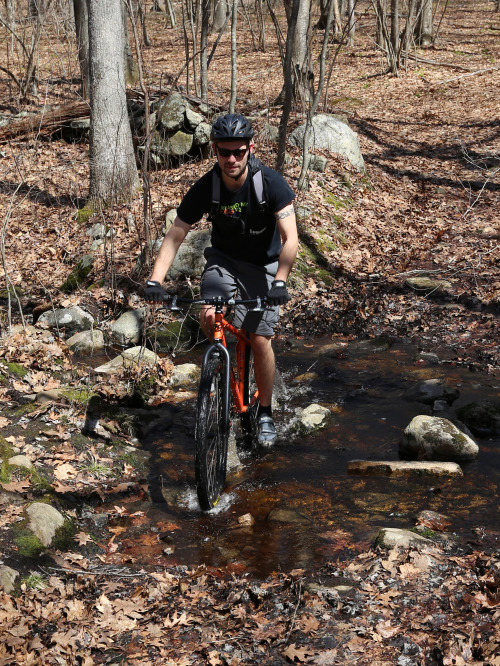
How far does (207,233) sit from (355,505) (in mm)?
6174

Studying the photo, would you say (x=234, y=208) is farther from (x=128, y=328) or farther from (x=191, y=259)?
(x=191, y=259)

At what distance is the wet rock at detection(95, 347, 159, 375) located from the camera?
292 inches

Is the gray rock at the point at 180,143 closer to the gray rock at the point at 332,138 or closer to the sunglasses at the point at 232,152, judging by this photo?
the gray rock at the point at 332,138

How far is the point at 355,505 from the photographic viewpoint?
5.18 m

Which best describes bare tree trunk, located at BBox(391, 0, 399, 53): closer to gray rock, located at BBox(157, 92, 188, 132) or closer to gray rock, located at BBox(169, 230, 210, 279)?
gray rock, located at BBox(157, 92, 188, 132)

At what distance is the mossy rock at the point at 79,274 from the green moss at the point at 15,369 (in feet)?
11.3

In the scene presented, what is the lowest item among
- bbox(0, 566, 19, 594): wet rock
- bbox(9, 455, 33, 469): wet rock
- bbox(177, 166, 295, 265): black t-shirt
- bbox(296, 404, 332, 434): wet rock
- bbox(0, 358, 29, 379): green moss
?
bbox(296, 404, 332, 434): wet rock

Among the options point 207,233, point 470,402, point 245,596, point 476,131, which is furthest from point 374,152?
point 245,596

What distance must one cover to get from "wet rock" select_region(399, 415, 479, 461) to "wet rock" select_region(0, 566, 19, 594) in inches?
134

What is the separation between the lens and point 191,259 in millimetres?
10195

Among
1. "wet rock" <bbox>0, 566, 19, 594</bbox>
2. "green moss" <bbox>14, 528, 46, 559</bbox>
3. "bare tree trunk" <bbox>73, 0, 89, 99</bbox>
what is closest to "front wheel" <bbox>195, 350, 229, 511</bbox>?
"green moss" <bbox>14, 528, 46, 559</bbox>

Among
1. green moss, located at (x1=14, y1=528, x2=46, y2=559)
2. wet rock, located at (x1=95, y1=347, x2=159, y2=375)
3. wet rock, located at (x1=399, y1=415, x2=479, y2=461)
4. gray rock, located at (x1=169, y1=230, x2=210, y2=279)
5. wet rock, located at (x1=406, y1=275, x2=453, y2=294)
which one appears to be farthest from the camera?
gray rock, located at (x1=169, y1=230, x2=210, y2=279)

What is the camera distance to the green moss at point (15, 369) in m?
7.06

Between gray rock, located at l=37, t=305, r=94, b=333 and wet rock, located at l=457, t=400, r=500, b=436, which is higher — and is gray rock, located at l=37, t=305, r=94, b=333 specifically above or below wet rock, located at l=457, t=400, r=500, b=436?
below
